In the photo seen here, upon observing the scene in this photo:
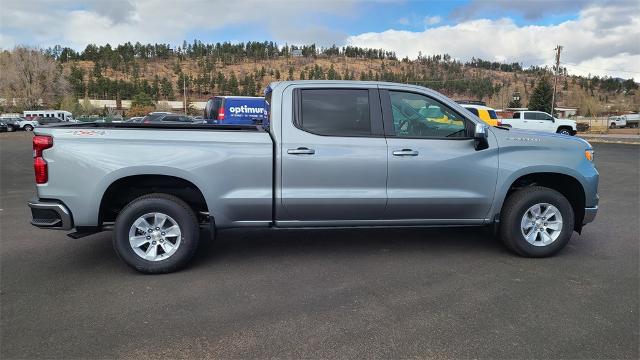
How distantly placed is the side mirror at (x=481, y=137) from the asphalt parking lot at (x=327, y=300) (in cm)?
124

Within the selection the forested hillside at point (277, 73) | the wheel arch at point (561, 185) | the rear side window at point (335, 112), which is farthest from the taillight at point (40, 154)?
the forested hillside at point (277, 73)

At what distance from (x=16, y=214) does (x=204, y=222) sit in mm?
4435

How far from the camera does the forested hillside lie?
351 ft

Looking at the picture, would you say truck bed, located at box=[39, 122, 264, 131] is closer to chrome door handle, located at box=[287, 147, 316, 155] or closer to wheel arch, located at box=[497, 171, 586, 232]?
chrome door handle, located at box=[287, 147, 316, 155]

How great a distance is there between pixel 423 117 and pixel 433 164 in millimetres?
549

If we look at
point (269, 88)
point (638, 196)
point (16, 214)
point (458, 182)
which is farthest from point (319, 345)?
point (638, 196)

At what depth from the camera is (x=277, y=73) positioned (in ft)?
413

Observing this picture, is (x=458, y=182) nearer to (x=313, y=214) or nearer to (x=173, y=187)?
(x=313, y=214)

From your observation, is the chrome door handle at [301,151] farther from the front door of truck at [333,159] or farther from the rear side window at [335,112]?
the rear side window at [335,112]

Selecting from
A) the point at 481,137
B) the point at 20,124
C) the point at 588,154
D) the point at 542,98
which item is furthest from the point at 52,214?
the point at 542,98

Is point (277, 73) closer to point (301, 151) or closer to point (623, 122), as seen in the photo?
point (623, 122)

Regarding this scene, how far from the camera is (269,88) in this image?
5055 mm

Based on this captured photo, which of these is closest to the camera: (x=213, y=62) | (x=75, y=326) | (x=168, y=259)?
(x=75, y=326)

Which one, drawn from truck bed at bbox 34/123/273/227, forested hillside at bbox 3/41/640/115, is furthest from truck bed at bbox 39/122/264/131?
forested hillside at bbox 3/41/640/115
